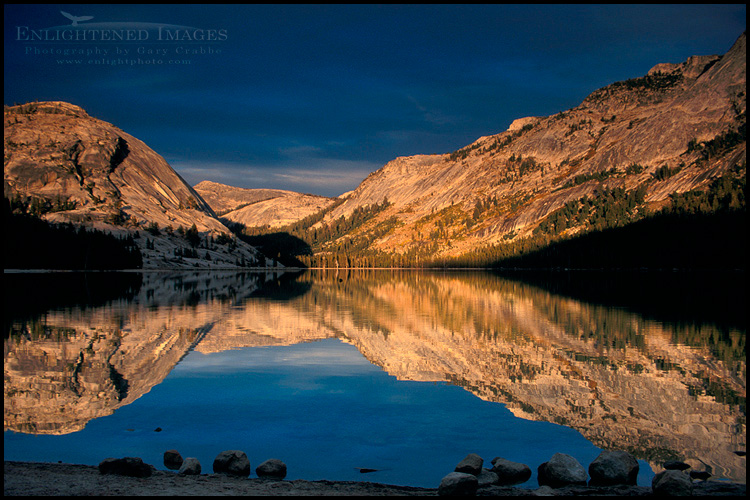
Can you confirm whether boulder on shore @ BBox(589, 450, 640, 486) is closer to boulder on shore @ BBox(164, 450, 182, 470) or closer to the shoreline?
the shoreline

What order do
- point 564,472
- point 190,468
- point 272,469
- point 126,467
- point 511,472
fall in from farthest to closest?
point 272,469, point 190,468, point 511,472, point 564,472, point 126,467

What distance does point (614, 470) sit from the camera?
42.8 feet

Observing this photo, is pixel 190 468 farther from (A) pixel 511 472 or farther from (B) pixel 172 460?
(A) pixel 511 472

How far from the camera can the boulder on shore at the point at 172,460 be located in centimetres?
1414

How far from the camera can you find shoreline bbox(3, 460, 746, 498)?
11633 mm

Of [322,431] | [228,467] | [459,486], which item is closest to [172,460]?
[228,467]

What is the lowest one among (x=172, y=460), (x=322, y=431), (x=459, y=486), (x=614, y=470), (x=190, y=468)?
(x=322, y=431)

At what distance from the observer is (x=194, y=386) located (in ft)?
75.4

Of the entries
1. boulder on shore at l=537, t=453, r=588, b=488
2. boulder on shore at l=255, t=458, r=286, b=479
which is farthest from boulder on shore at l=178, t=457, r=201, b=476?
boulder on shore at l=537, t=453, r=588, b=488

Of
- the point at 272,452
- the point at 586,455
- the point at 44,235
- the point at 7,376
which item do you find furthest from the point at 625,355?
the point at 44,235

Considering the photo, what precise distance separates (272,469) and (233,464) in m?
1.06

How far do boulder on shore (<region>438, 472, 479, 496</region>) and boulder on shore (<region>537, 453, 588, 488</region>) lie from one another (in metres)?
2.36

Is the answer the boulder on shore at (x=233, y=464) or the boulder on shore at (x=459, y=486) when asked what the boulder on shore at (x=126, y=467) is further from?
the boulder on shore at (x=459, y=486)

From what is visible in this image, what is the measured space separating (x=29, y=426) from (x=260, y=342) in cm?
1866
